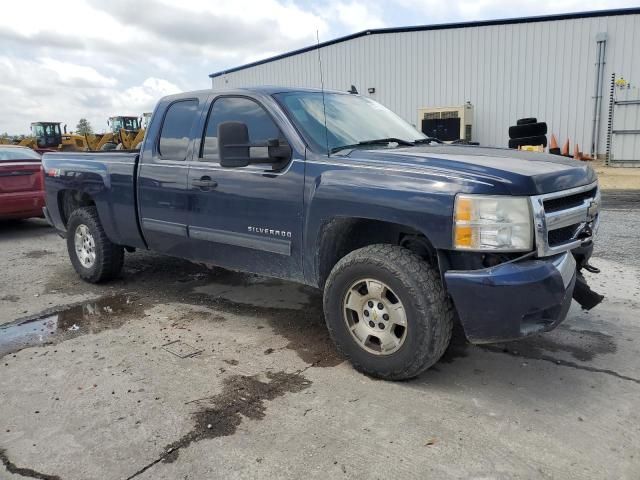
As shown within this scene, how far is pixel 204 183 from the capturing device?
431 cm

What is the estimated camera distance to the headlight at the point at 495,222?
9.44 ft

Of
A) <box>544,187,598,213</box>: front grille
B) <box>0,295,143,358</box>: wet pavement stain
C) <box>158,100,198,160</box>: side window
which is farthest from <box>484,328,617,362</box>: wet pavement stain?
<box>0,295,143,358</box>: wet pavement stain

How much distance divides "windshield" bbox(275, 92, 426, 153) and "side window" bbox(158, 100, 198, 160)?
0.98 m

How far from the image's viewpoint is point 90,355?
3887 millimetres

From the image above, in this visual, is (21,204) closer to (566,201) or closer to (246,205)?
(246,205)

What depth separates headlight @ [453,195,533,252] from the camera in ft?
9.44

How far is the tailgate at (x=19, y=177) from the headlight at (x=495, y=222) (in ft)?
25.9

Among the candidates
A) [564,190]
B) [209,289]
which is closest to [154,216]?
[209,289]

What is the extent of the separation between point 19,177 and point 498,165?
8135 mm

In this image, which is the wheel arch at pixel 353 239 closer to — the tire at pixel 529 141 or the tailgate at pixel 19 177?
the tailgate at pixel 19 177

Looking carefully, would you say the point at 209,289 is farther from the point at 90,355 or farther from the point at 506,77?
the point at 506,77

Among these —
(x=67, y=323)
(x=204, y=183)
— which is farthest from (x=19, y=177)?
(x=204, y=183)

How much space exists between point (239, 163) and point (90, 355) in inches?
69.6

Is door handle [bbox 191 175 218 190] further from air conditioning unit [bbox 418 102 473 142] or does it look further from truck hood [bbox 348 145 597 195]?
air conditioning unit [bbox 418 102 473 142]
